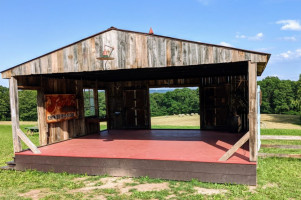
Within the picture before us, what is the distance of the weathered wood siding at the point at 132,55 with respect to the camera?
5473mm

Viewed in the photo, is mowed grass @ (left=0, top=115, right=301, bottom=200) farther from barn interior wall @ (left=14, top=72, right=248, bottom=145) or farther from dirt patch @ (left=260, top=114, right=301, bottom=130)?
dirt patch @ (left=260, top=114, right=301, bottom=130)

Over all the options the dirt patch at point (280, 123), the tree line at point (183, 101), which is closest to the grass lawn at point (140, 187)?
the dirt patch at point (280, 123)

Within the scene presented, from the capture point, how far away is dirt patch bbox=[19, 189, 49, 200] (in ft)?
17.1

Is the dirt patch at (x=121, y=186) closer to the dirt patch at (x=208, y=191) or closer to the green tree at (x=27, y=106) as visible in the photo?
the dirt patch at (x=208, y=191)

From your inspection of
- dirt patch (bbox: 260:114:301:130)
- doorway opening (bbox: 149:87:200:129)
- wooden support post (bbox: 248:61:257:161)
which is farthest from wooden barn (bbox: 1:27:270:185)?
doorway opening (bbox: 149:87:200:129)

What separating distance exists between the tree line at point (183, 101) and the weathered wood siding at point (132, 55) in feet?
96.3

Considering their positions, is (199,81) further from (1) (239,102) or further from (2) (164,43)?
(2) (164,43)

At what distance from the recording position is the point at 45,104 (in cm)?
848

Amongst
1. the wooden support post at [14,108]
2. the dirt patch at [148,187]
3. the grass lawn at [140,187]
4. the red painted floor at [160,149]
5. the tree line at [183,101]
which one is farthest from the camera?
the tree line at [183,101]

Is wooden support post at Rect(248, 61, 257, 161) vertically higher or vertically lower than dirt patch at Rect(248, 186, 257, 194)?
higher

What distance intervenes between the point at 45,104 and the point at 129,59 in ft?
13.1

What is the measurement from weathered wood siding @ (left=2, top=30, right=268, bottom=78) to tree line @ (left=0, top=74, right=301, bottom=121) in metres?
29.4

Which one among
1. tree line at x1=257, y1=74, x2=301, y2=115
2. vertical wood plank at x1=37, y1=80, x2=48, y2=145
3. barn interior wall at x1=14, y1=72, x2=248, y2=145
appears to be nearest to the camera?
vertical wood plank at x1=37, y1=80, x2=48, y2=145

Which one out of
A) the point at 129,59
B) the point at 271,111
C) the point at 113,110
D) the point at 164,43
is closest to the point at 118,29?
the point at 129,59
